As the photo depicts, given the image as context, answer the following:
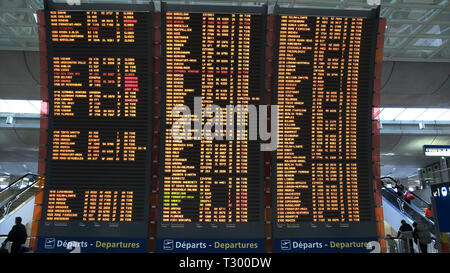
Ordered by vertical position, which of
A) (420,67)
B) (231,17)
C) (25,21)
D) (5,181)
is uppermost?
(25,21)

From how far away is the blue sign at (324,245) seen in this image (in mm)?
5723

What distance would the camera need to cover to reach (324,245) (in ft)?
18.9

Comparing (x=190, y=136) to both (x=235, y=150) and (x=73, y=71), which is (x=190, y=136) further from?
(x=73, y=71)

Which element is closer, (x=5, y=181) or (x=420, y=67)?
(x=420, y=67)

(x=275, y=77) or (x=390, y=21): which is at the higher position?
(x=390, y=21)

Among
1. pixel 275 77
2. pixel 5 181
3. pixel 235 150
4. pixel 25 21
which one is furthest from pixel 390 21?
pixel 5 181

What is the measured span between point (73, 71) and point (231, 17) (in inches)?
110

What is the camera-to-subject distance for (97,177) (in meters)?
5.79

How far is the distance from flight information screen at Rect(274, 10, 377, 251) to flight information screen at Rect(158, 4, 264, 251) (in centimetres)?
46

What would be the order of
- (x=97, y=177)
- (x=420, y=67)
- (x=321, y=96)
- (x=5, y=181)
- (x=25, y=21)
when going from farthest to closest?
1. (x=5, y=181)
2. (x=420, y=67)
3. (x=25, y=21)
4. (x=321, y=96)
5. (x=97, y=177)

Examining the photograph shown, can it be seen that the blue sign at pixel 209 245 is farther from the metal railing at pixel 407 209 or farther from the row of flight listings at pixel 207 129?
the metal railing at pixel 407 209

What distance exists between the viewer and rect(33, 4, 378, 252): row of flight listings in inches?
226

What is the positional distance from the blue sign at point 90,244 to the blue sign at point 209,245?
1.12 ft
